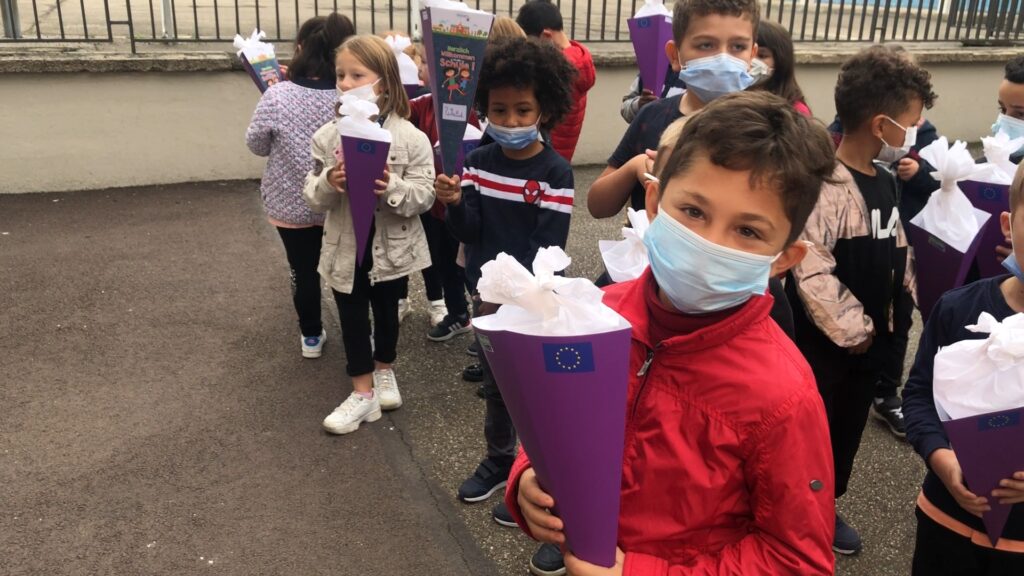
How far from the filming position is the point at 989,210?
347cm

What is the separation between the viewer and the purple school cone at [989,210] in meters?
3.34

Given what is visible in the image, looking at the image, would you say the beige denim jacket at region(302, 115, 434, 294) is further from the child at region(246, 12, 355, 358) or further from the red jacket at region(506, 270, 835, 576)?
the red jacket at region(506, 270, 835, 576)

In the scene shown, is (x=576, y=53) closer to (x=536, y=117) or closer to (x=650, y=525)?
(x=536, y=117)

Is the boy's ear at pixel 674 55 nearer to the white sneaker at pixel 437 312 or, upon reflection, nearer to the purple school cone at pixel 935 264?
the purple school cone at pixel 935 264

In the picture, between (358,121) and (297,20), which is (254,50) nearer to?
(358,121)

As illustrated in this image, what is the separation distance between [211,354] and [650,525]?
147 inches

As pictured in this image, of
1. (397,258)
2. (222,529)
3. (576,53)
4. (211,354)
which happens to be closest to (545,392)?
(222,529)

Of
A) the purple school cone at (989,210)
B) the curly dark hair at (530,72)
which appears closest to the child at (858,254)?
the purple school cone at (989,210)

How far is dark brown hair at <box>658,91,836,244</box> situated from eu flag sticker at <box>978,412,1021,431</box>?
613 millimetres

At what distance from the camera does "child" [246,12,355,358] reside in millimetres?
4531

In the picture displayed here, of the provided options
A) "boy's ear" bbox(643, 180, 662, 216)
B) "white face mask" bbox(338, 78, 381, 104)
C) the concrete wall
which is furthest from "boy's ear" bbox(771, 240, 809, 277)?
the concrete wall

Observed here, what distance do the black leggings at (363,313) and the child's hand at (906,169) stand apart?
2.35m

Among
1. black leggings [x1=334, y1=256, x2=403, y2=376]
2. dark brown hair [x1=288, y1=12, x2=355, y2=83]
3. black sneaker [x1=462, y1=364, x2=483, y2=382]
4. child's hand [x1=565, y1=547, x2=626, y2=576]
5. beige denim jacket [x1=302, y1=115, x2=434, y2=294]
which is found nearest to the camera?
child's hand [x1=565, y1=547, x2=626, y2=576]

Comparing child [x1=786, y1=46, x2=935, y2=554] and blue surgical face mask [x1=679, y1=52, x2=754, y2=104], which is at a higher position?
blue surgical face mask [x1=679, y1=52, x2=754, y2=104]
